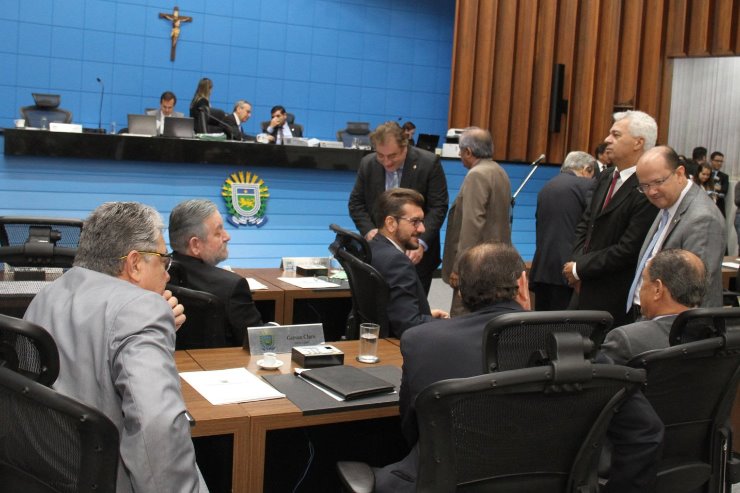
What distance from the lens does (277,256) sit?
7.64 meters

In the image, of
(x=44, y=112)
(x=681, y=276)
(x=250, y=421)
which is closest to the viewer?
(x=250, y=421)

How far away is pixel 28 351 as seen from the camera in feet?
5.02

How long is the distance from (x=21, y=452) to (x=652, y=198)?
2803 mm

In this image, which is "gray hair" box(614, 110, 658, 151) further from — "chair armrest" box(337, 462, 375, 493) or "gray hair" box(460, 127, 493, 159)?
"chair armrest" box(337, 462, 375, 493)

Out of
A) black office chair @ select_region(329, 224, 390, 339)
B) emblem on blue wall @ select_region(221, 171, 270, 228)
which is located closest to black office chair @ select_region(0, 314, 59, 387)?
black office chair @ select_region(329, 224, 390, 339)

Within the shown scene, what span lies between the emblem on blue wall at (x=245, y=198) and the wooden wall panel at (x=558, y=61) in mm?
3796

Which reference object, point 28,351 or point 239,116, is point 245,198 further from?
point 28,351

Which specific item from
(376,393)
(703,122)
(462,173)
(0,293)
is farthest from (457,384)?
(703,122)

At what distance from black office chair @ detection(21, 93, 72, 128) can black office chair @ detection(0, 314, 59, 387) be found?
692 cm

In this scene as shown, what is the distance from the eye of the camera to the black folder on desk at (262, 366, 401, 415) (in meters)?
2.34

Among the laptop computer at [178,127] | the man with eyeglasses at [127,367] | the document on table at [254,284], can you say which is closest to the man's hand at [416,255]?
the document on table at [254,284]

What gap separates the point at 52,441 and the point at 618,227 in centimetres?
314

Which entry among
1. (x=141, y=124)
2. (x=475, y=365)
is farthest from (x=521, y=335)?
(x=141, y=124)

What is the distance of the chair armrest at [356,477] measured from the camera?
203 centimetres
